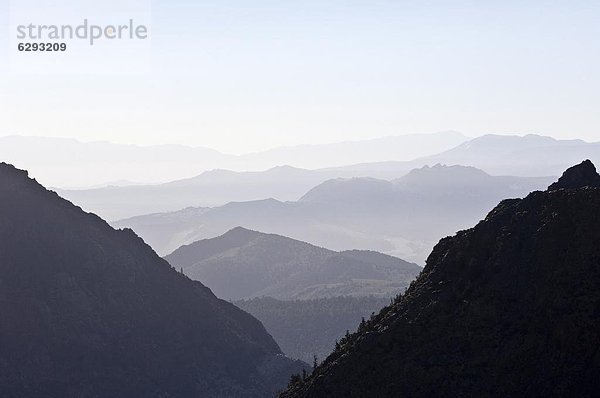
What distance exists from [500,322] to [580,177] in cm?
3046

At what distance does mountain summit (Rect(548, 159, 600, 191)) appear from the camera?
91.4m

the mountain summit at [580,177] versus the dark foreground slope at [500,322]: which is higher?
the mountain summit at [580,177]

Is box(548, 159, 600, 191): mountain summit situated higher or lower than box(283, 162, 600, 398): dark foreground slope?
Result: higher

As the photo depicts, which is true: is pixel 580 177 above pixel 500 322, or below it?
above

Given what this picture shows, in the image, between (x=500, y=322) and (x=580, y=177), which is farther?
(x=580, y=177)

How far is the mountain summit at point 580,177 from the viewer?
9138 cm

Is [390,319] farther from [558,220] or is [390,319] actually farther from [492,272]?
[558,220]

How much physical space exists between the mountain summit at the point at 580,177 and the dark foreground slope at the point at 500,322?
13295 millimetres

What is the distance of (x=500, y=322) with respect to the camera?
69812 millimetres

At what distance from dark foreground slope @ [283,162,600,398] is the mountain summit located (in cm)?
1329

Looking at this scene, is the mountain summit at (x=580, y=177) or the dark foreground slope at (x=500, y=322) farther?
the mountain summit at (x=580, y=177)

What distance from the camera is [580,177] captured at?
3627 inches

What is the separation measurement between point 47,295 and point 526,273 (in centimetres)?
15495

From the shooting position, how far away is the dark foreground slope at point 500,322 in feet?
207
